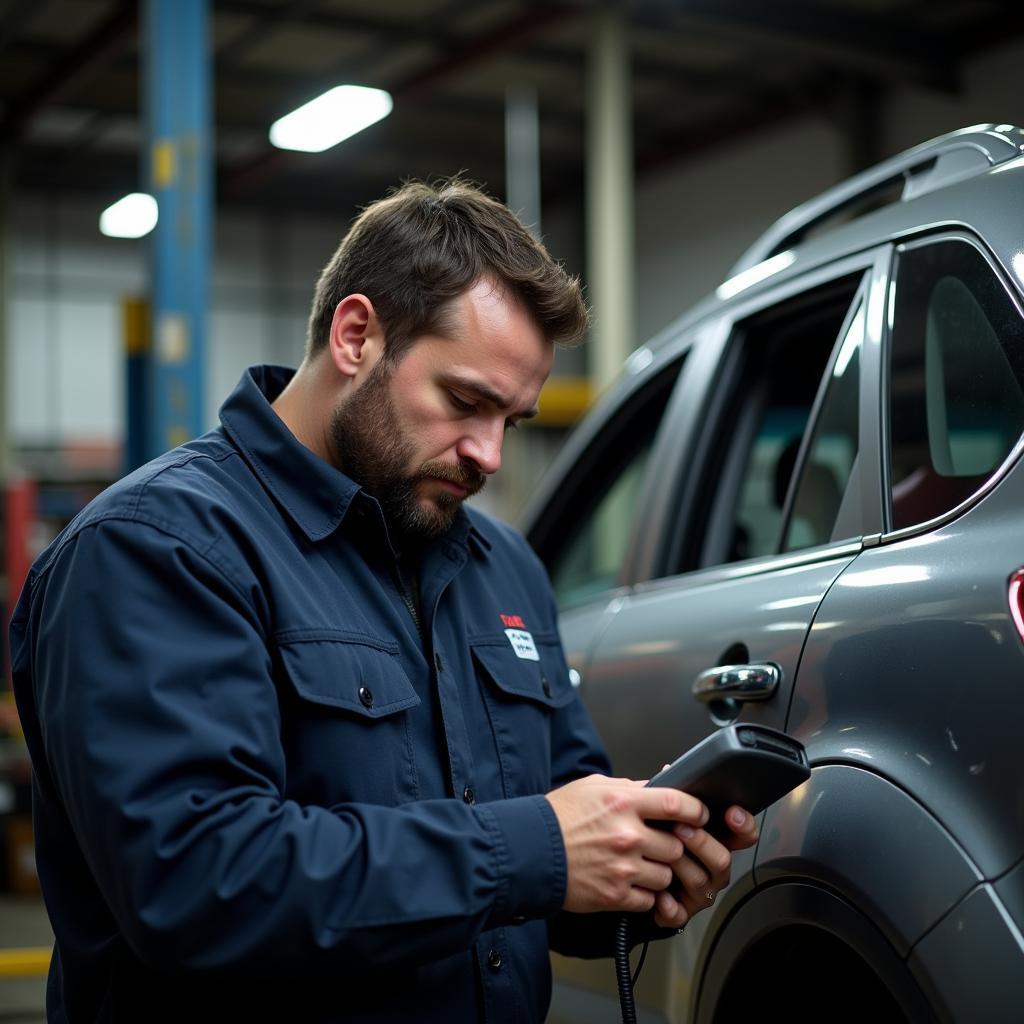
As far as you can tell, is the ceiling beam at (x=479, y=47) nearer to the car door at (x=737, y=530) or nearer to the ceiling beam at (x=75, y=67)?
the ceiling beam at (x=75, y=67)

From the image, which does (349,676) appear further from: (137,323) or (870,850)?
(137,323)

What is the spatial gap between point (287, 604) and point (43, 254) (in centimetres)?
1670

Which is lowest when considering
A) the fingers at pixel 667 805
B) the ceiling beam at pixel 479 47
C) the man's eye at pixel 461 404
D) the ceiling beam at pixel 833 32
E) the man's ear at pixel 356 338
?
the fingers at pixel 667 805

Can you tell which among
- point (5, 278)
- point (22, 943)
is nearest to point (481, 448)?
point (22, 943)

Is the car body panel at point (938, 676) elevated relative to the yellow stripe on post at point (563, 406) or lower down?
lower down

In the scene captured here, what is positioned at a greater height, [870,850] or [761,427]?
[761,427]

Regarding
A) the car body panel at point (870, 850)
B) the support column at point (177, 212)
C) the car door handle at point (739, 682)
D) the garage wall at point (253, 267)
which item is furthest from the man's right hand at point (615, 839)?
the garage wall at point (253, 267)

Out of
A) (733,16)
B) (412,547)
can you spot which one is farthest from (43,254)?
(412,547)

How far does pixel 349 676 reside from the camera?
1566mm

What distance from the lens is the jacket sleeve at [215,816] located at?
4.37 ft

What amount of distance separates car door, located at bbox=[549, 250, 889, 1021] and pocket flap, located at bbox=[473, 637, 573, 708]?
0.68ft

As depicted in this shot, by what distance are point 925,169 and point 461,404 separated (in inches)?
35.4

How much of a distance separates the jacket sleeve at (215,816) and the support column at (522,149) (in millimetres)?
12162

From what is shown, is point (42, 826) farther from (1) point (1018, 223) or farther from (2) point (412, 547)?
(1) point (1018, 223)
